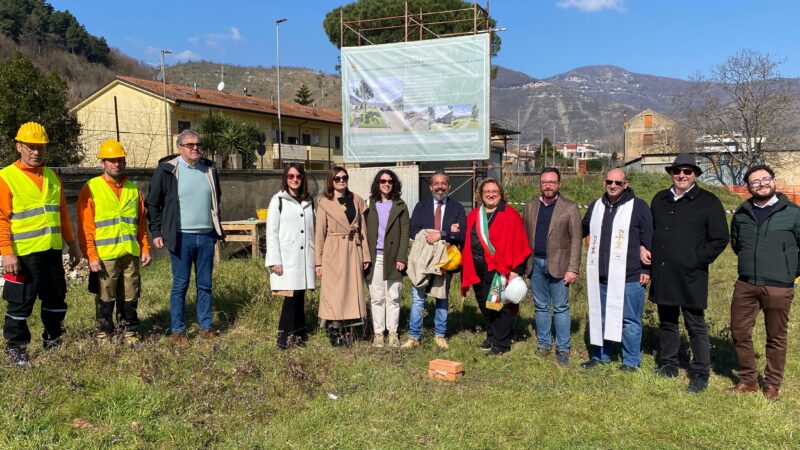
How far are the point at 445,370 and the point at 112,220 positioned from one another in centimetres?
302

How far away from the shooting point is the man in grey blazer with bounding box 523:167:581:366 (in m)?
4.62

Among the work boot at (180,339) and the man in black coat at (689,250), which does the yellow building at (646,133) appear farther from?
the work boot at (180,339)

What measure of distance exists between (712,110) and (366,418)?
40491mm

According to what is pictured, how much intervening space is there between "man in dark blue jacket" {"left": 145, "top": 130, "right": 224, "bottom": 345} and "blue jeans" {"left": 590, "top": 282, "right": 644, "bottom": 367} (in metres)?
3.54

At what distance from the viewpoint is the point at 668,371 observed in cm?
441

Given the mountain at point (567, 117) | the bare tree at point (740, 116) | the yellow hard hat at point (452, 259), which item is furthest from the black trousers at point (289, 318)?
the mountain at point (567, 117)

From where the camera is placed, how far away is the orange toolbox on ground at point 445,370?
4.27 m

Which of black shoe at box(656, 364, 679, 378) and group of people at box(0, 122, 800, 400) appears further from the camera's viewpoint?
black shoe at box(656, 364, 679, 378)

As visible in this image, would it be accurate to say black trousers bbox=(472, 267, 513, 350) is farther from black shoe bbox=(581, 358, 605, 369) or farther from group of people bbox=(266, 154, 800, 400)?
black shoe bbox=(581, 358, 605, 369)

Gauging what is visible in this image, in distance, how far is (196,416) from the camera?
338cm

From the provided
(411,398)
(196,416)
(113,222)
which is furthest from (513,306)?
(113,222)

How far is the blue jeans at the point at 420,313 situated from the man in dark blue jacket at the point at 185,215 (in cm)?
191

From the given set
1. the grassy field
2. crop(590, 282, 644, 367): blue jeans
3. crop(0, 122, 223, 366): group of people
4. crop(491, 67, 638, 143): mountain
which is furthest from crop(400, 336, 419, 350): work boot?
crop(491, 67, 638, 143): mountain

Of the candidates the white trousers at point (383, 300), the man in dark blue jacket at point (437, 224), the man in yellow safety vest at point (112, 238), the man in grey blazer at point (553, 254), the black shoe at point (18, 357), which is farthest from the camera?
the white trousers at point (383, 300)
